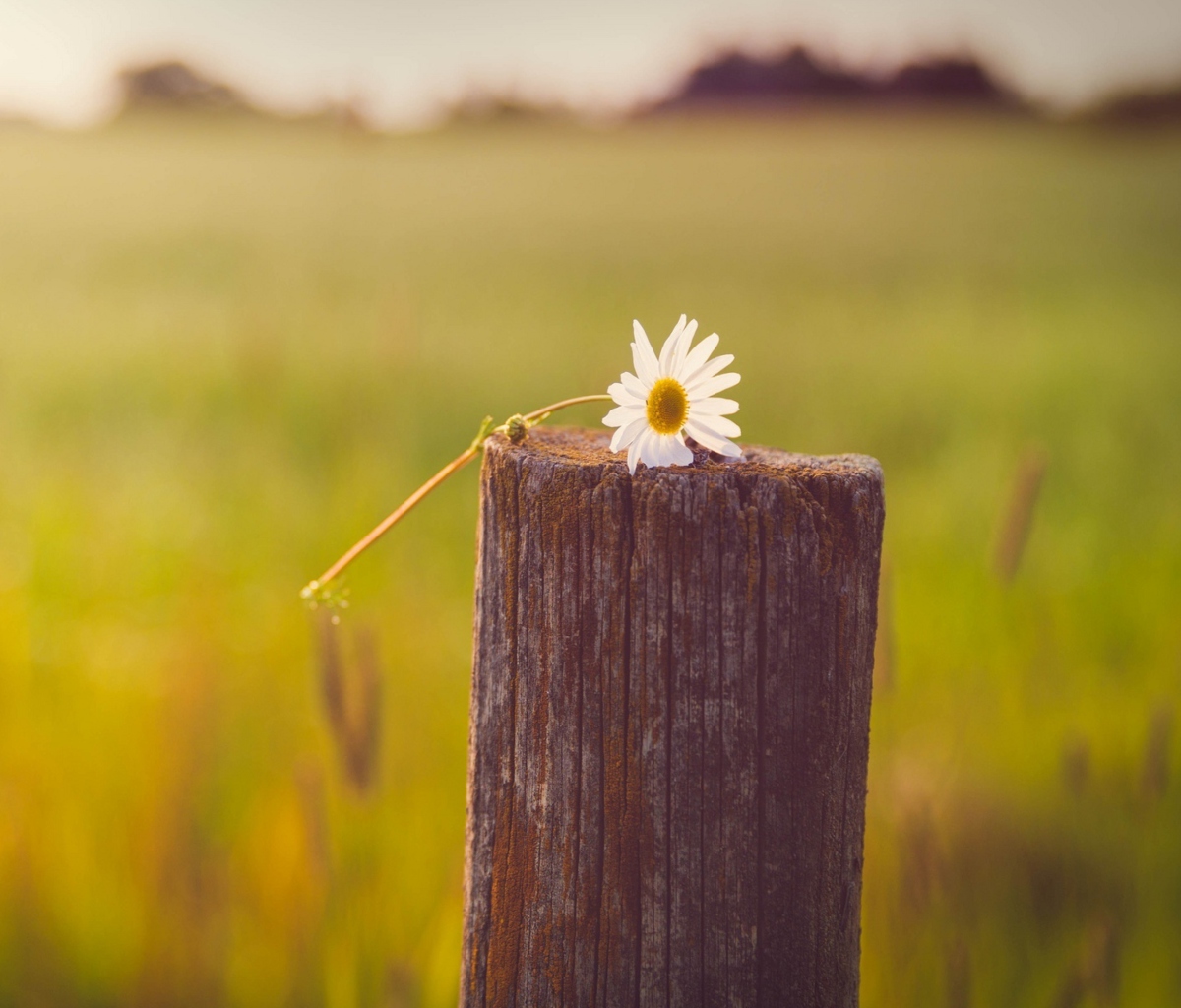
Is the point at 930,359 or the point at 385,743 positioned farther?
the point at 930,359

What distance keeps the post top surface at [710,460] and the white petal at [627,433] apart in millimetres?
18

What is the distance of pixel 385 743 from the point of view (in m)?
2.54

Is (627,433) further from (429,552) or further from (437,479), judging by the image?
(429,552)

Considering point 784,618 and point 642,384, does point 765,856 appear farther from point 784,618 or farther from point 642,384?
point 642,384

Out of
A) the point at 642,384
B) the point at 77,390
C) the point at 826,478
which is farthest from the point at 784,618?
the point at 77,390

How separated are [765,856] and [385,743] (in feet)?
5.94

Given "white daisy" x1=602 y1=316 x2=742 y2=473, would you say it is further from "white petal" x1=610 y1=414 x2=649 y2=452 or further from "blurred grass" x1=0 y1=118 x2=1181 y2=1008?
"blurred grass" x1=0 y1=118 x2=1181 y2=1008

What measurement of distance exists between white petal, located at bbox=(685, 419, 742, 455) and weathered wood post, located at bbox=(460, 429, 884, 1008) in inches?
0.8

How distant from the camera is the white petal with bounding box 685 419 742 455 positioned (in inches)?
35.9

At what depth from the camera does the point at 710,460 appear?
0.96 meters

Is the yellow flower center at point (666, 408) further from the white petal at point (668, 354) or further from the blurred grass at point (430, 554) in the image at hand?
the blurred grass at point (430, 554)

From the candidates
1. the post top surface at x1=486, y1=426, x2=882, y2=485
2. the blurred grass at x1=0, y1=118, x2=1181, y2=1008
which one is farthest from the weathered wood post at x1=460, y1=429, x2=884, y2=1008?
the blurred grass at x1=0, y1=118, x2=1181, y2=1008

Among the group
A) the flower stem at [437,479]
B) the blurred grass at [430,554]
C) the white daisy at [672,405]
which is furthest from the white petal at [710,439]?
the blurred grass at [430,554]

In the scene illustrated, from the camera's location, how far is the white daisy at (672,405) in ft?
2.95
